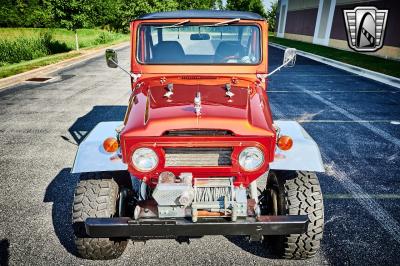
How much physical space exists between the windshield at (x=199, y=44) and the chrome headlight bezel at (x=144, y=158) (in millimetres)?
1423

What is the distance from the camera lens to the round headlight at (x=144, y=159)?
2.51 metres

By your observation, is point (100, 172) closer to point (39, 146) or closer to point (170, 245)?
point (170, 245)

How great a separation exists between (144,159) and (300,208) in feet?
4.63

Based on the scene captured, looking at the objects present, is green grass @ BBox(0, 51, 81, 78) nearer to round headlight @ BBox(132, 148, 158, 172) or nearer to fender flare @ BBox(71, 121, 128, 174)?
fender flare @ BBox(71, 121, 128, 174)

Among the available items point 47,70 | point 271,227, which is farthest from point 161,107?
point 47,70

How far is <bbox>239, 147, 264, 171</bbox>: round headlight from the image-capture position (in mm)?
2518

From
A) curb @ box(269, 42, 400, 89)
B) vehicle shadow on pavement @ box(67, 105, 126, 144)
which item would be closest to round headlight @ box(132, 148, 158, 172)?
vehicle shadow on pavement @ box(67, 105, 126, 144)

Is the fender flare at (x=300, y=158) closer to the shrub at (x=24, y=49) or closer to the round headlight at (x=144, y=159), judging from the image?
the round headlight at (x=144, y=159)

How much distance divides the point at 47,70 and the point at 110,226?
13.0 metres

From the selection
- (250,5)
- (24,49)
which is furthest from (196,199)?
(250,5)

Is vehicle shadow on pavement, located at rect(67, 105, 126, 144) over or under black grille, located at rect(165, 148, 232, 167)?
under

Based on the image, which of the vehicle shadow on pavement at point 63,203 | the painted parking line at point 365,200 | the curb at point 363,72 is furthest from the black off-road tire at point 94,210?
the curb at point 363,72

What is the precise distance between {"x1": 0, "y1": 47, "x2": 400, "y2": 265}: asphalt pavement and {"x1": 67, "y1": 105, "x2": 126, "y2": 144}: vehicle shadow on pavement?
0.02 meters

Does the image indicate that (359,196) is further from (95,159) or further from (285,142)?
(95,159)
